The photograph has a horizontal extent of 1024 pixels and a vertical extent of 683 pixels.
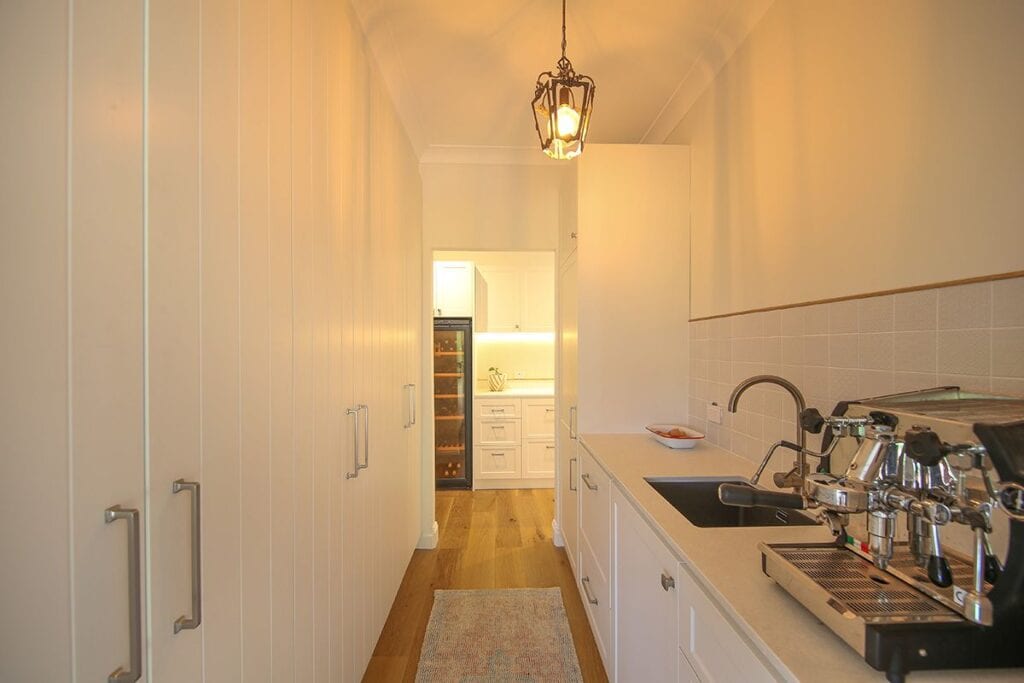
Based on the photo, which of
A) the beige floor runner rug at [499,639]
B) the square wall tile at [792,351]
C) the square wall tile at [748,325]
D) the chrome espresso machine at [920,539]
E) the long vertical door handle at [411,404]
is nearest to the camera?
the chrome espresso machine at [920,539]

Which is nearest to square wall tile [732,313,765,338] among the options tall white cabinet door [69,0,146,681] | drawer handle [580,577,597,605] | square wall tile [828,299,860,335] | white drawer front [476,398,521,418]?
square wall tile [828,299,860,335]

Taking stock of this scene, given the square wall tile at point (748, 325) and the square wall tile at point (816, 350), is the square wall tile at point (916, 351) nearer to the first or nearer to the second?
the square wall tile at point (816, 350)

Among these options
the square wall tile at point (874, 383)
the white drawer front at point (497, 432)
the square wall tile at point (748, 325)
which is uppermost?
the square wall tile at point (748, 325)

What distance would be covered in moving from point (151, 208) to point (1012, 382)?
1.59 metres

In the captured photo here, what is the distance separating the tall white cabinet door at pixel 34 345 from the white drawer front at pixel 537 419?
12.5 ft

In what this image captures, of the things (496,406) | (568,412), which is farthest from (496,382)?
(568,412)

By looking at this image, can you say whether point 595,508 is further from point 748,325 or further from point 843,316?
point 843,316

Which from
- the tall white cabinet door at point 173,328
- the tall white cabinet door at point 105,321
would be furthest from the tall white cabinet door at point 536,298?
the tall white cabinet door at point 105,321

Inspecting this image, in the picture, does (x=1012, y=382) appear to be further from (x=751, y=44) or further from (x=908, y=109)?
(x=751, y=44)

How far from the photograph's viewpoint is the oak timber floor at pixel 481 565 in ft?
6.48

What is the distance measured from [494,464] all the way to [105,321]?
3875 mm

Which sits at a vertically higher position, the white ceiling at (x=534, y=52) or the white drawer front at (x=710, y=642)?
the white ceiling at (x=534, y=52)

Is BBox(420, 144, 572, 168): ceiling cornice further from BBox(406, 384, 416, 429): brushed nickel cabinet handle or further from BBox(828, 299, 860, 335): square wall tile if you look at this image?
BBox(828, 299, 860, 335): square wall tile

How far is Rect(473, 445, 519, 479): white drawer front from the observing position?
4.23m
